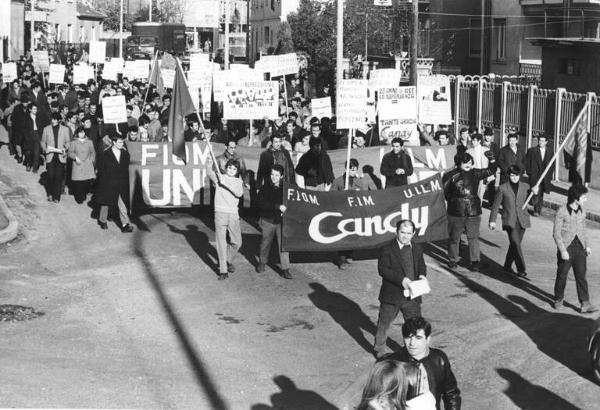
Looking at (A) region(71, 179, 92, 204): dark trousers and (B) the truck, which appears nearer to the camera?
(A) region(71, 179, 92, 204): dark trousers

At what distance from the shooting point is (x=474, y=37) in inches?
1976

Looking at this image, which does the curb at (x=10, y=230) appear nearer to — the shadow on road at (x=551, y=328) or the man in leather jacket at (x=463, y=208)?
the man in leather jacket at (x=463, y=208)

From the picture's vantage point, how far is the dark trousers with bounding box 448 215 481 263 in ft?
53.3

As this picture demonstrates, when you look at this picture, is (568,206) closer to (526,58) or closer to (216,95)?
(216,95)

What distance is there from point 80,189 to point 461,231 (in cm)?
761

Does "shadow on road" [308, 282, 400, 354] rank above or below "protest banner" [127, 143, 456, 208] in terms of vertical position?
below

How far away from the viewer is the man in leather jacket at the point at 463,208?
16.3 m

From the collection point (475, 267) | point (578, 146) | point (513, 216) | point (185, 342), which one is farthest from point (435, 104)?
point (185, 342)

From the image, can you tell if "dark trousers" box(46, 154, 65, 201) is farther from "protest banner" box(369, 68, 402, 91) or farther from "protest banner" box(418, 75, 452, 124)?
"protest banner" box(369, 68, 402, 91)

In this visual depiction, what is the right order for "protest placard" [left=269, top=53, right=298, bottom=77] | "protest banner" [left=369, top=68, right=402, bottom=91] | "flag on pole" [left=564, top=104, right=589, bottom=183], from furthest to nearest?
"protest placard" [left=269, top=53, right=298, bottom=77], "protest banner" [left=369, top=68, right=402, bottom=91], "flag on pole" [left=564, top=104, right=589, bottom=183]

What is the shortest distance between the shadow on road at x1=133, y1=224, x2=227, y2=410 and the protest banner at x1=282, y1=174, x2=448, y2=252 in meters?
1.76

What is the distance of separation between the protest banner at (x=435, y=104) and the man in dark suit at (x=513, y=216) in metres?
8.27

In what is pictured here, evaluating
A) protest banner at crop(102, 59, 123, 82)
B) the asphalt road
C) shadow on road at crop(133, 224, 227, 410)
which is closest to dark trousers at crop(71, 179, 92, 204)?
the asphalt road

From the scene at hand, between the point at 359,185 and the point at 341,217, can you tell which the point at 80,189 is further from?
the point at 341,217
